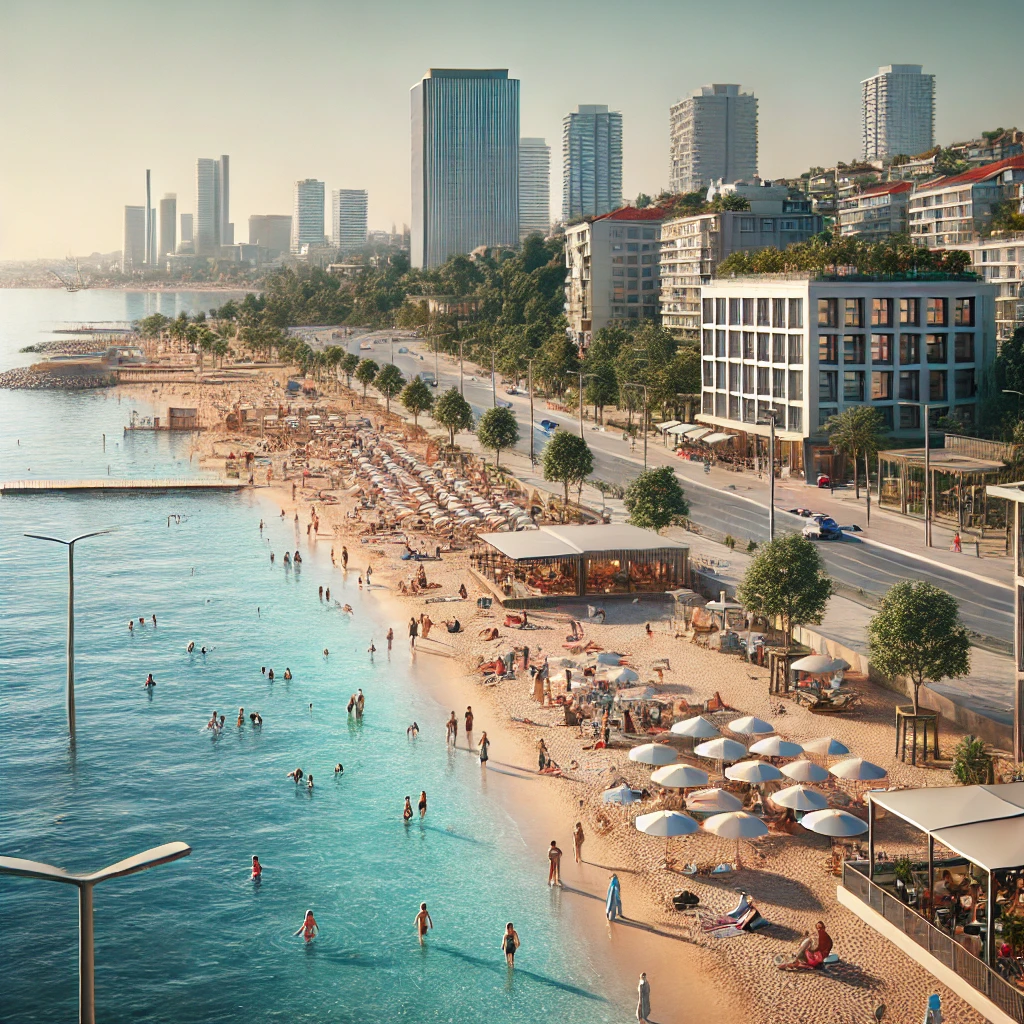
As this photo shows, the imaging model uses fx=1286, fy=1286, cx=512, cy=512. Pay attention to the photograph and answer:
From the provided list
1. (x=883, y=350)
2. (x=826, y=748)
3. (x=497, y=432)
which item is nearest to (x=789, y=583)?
(x=826, y=748)

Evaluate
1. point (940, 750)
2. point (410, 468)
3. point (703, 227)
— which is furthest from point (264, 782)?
point (703, 227)

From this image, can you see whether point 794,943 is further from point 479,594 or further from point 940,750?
point 479,594

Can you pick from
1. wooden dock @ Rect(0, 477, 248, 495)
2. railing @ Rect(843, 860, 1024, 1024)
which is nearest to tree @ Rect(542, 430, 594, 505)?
wooden dock @ Rect(0, 477, 248, 495)

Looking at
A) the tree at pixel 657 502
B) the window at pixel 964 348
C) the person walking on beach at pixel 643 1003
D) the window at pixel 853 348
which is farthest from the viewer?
the window at pixel 964 348

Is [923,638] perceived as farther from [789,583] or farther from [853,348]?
[853,348]

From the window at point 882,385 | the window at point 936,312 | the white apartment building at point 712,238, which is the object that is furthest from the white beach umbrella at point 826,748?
the white apartment building at point 712,238

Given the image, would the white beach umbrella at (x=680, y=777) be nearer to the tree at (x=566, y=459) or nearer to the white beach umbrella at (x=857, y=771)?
the white beach umbrella at (x=857, y=771)
